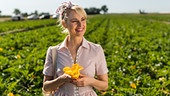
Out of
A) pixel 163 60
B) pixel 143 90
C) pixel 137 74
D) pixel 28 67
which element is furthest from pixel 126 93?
pixel 163 60

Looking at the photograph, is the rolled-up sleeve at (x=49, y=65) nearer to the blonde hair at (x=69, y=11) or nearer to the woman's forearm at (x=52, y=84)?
the woman's forearm at (x=52, y=84)

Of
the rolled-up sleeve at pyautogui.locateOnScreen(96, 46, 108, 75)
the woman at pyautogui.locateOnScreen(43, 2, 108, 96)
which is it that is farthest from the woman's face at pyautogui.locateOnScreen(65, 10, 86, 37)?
the rolled-up sleeve at pyautogui.locateOnScreen(96, 46, 108, 75)

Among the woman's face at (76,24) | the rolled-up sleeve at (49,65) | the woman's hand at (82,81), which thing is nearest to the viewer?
the woman's hand at (82,81)

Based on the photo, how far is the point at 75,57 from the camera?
3.01 m

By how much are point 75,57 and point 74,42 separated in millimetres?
117

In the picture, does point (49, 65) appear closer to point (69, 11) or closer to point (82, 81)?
point (82, 81)

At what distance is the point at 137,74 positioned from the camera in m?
7.93

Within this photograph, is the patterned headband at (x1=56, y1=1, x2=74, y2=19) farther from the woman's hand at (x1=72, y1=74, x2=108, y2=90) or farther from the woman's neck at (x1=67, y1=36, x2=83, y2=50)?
the woman's hand at (x1=72, y1=74, x2=108, y2=90)

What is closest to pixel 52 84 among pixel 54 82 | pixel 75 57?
pixel 54 82

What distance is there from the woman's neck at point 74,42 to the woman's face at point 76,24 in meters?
0.07

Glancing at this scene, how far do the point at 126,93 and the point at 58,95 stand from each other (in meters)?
3.02

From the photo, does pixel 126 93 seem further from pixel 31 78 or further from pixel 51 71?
pixel 51 71

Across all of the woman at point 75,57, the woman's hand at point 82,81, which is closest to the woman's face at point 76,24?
the woman at point 75,57

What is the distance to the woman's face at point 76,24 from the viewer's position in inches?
114
